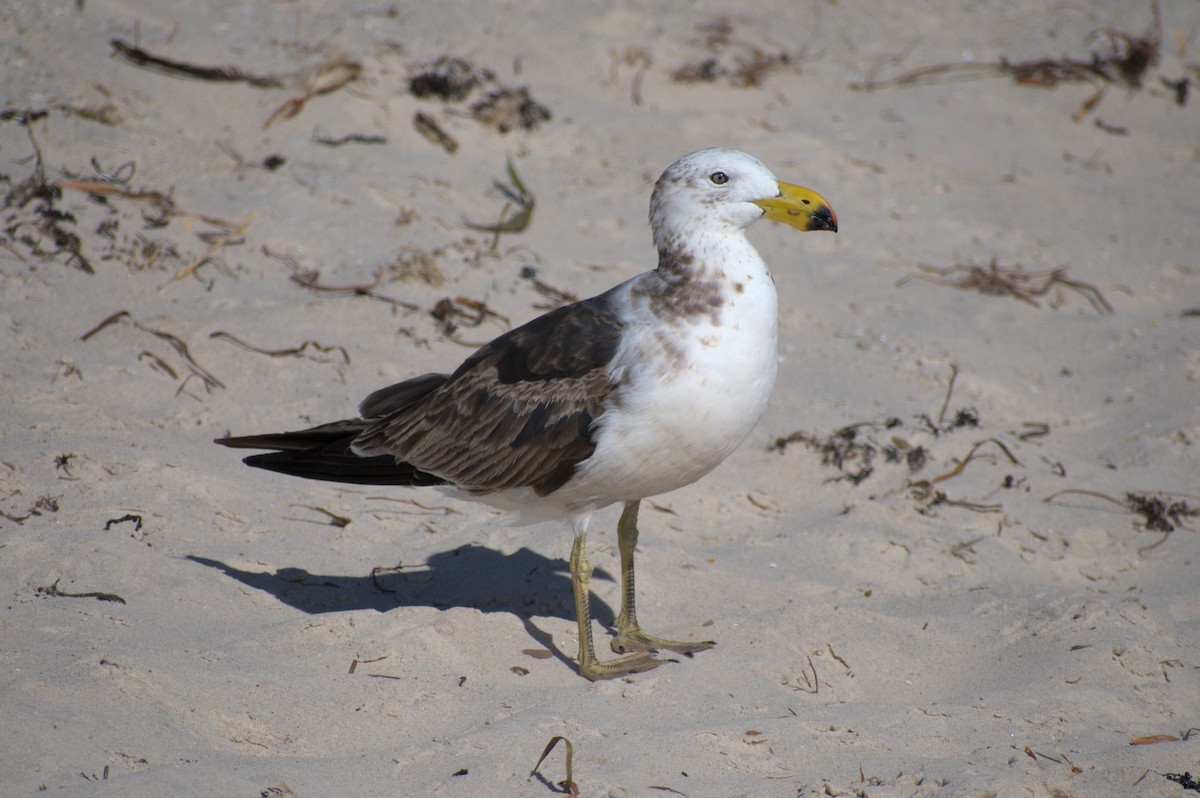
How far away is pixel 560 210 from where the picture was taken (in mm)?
7859

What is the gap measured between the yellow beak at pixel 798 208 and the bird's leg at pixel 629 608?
1.35 meters

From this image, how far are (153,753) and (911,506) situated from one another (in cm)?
373

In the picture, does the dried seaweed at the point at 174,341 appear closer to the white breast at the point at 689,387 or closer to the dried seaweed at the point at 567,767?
the white breast at the point at 689,387

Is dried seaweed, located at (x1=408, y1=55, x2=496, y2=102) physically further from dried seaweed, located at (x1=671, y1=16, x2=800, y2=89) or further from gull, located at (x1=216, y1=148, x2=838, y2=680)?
gull, located at (x1=216, y1=148, x2=838, y2=680)

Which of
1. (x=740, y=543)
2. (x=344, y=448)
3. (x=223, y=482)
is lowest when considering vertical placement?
(x=740, y=543)

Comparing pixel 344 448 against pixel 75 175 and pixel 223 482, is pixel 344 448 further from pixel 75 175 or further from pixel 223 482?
pixel 75 175

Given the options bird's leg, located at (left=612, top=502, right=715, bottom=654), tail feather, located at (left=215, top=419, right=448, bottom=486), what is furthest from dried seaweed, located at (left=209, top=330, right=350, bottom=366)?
bird's leg, located at (left=612, top=502, right=715, bottom=654)

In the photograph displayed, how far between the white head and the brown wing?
0.47 m

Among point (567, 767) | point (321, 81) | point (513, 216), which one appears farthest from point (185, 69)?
point (567, 767)

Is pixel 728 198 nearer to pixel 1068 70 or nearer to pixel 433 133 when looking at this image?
pixel 433 133

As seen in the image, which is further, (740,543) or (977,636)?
(740,543)

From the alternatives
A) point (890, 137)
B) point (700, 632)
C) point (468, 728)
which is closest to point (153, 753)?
point (468, 728)

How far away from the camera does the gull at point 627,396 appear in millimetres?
3973

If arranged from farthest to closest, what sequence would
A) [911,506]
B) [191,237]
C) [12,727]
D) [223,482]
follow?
[191,237], [911,506], [223,482], [12,727]
